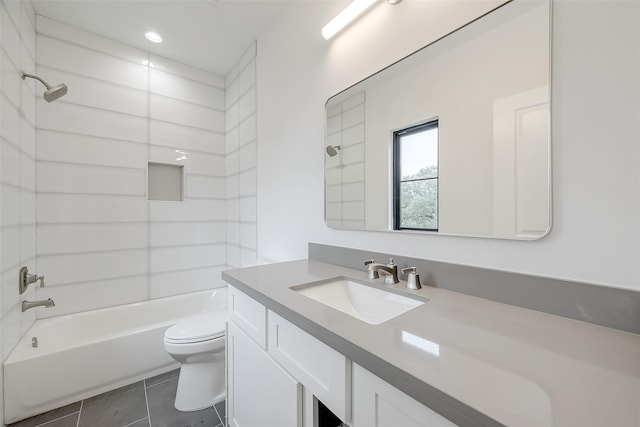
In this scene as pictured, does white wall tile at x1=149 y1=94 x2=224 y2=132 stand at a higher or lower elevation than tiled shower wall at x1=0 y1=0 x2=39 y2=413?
higher

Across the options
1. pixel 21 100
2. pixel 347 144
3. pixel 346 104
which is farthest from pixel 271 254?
pixel 21 100

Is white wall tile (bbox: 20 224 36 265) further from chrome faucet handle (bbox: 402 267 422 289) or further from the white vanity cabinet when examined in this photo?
chrome faucet handle (bbox: 402 267 422 289)

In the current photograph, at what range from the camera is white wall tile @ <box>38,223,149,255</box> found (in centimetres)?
199

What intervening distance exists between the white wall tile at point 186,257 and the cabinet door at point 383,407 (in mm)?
2432

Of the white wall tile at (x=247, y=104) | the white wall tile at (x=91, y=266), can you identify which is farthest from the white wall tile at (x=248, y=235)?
the white wall tile at (x=247, y=104)

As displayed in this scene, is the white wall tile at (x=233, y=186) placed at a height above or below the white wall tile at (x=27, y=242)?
above

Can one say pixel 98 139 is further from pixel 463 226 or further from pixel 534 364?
pixel 534 364

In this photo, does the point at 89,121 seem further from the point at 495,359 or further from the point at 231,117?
the point at 495,359

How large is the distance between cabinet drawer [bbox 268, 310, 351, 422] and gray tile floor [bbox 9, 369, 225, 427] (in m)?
1.06

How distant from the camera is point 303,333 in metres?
0.77

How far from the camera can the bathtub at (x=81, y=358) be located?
1498mm

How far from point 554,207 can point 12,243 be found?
2630 millimetres

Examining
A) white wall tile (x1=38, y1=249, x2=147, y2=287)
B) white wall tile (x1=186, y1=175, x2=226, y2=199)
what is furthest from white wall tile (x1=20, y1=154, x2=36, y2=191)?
white wall tile (x1=186, y1=175, x2=226, y2=199)

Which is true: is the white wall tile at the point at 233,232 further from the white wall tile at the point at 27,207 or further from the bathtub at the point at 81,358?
the white wall tile at the point at 27,207
